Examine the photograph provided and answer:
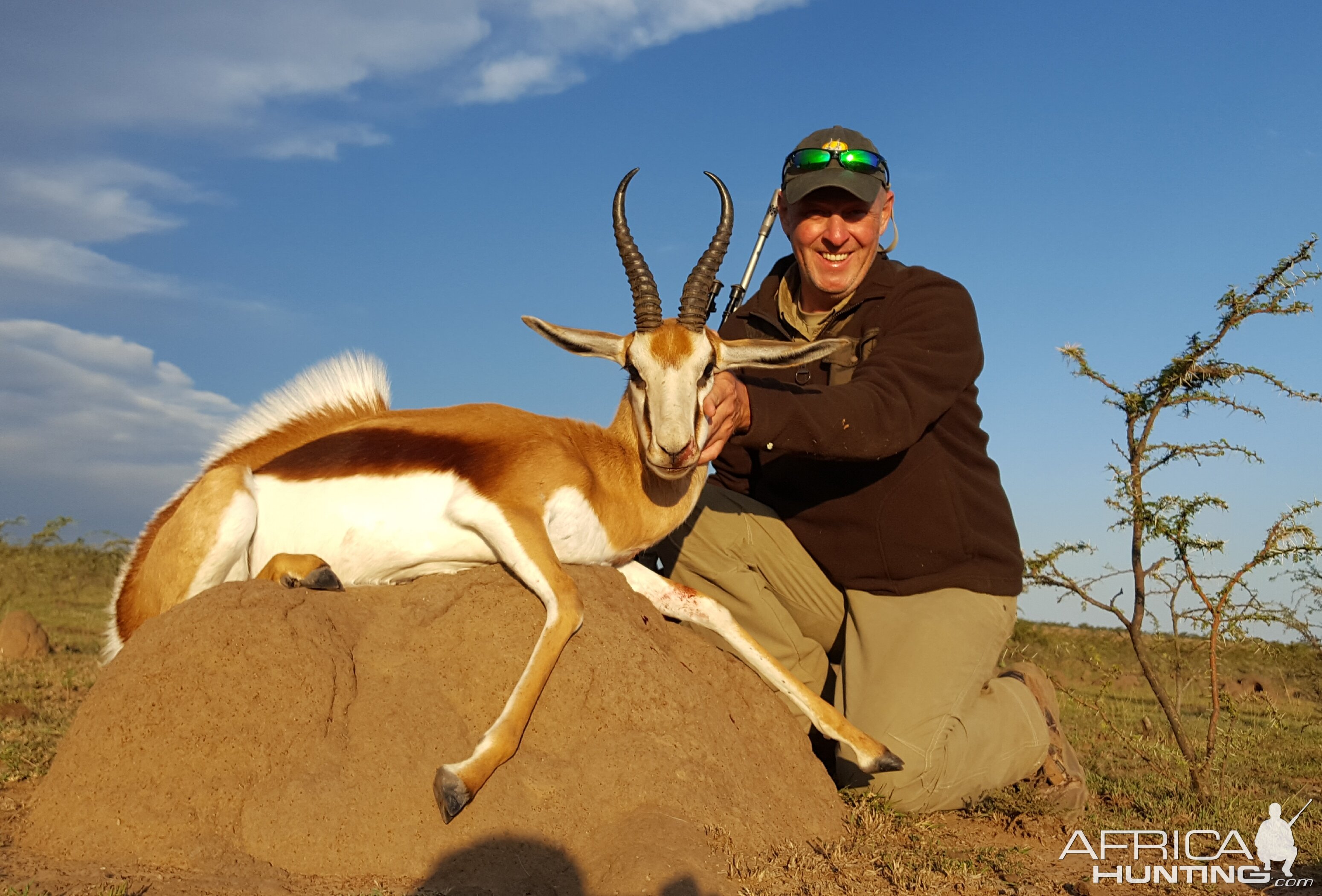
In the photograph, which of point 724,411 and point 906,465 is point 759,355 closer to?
point 724,411

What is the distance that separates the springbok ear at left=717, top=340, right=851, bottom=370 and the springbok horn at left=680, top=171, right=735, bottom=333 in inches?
7.1

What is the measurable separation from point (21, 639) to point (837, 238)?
854 cm

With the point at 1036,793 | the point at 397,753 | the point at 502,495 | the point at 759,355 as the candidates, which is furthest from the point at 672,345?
the point at 1036,793

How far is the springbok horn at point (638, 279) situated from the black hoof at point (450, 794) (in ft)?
7.53

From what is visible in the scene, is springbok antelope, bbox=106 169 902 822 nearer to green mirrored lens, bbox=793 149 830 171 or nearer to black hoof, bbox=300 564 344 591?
black hoof, bbox=300 564 344 591

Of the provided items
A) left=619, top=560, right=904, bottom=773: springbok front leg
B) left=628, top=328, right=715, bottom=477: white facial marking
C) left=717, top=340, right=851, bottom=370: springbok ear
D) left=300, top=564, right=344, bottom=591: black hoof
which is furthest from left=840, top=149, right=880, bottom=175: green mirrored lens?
left=300, top=564, right=344, bottom=591: black hoof

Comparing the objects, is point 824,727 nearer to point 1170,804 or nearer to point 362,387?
point 1170,804

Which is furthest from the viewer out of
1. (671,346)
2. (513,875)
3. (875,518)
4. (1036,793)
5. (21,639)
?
(21,639)

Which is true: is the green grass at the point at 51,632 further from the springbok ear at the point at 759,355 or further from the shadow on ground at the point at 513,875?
the springbok ear at the point at 759,355

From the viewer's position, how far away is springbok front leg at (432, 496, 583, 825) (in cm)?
383

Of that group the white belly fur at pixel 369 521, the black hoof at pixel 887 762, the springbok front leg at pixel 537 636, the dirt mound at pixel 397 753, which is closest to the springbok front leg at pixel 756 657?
the black hoof at pixel 887 762

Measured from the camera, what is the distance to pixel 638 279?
507 cm

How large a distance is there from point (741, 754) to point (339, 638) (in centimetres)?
188

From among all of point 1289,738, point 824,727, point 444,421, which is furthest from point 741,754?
point 1289,738
